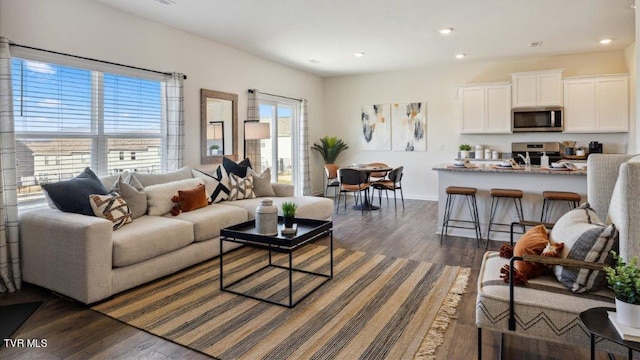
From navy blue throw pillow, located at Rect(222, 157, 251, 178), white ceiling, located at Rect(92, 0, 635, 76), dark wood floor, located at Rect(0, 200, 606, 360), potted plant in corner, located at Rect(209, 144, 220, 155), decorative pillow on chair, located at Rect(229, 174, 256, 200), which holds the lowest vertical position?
dark wood floor, located at Rect(0, 200, 606, 360)

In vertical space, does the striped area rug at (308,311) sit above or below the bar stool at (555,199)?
below

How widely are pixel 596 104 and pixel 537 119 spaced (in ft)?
2.87

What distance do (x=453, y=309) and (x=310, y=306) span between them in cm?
107

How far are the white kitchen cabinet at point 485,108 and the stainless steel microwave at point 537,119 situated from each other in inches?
6.2

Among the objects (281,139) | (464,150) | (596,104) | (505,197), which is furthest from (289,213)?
(596,104)

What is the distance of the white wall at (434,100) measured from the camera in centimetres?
651

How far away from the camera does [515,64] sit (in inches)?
273

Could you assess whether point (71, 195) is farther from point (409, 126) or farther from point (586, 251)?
point (409, 126)

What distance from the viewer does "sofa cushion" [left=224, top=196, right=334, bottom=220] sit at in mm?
4529

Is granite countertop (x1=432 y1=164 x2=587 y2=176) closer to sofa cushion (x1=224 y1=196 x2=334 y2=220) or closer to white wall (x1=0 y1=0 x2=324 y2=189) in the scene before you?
sofa cushion (x1=224 y1=196 x2=334 y2=220)

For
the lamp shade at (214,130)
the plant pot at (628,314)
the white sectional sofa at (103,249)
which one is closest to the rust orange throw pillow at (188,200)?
the white sectional sofa at (103,249)

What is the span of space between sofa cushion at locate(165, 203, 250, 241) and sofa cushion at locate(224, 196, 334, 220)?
175 millimetres

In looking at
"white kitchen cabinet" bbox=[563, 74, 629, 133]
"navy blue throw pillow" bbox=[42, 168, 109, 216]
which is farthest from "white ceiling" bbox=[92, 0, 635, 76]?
"navy blue throw pillow" bbox=[42, 168, 109, 216]

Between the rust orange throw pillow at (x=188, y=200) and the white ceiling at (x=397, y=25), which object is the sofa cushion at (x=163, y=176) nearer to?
the rust orange throw pillow at (x=188, y=200)
